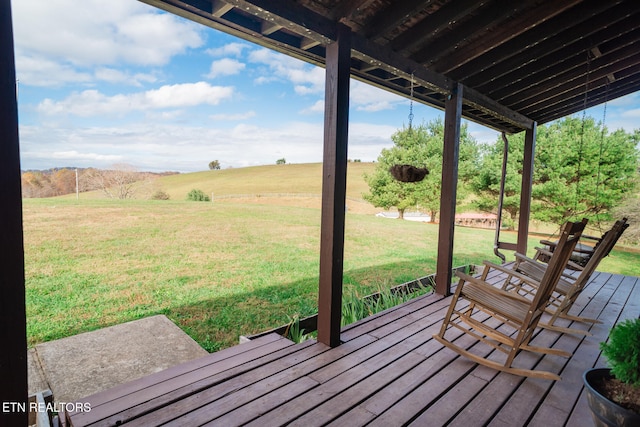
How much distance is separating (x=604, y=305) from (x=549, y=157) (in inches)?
325

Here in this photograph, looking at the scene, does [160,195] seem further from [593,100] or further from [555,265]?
[555,265]


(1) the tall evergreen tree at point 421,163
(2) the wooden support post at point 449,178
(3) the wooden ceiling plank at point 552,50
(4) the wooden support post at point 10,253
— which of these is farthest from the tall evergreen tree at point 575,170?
(4) the wooden support post at point 10,253

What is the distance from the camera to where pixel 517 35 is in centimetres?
274

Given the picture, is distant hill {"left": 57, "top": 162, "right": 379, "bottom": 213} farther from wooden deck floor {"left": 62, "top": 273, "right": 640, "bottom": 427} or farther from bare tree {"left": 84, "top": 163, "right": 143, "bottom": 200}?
wooden deck floor {"left": 62, "top": 273, "right": 640, "bottom": 427}

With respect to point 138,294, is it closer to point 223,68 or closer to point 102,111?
point 102,111

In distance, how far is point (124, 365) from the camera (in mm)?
2836

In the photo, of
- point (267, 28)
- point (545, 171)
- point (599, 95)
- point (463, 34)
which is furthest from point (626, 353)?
point (545, 171)

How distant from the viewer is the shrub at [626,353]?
1.25 meters

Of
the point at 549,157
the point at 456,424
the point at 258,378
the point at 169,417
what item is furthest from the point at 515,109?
the point at 549,157

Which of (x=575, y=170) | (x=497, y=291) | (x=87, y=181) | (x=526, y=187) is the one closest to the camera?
(x=497, y=291)

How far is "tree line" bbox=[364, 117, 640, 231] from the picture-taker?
940 centimetres

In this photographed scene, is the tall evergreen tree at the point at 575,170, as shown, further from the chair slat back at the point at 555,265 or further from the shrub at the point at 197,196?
the shrub at the point at 197,196

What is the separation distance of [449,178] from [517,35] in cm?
129

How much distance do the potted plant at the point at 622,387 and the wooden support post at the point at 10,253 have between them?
2.20 m
